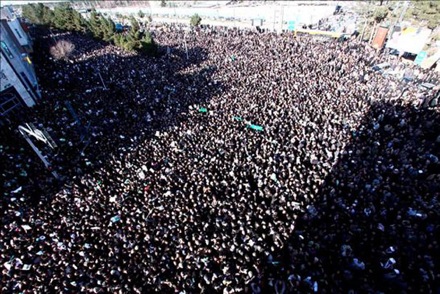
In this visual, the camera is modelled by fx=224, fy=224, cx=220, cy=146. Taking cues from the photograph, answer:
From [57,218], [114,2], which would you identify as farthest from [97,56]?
[114,2]

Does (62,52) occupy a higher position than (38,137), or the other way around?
(62,52)

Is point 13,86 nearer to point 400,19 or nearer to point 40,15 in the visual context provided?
point 40,15

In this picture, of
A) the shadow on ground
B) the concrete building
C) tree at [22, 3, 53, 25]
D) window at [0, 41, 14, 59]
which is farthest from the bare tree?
the shadow on ground

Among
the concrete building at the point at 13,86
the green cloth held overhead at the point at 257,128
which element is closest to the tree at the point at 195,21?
the concrete building at the point at 13,86

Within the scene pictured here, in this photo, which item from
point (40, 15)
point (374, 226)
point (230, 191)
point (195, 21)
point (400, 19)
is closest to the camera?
point (374, 226)

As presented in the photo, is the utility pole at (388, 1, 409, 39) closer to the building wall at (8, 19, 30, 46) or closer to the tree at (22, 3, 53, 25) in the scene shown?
the building wall at (8, 19, 30, 46)

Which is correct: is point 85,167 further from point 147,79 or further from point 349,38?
point 349,38

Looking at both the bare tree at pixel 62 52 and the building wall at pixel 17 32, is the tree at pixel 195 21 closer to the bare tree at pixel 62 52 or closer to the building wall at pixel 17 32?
the bare tree at pixel 62 52

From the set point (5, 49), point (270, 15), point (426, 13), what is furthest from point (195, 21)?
point (426, 13)

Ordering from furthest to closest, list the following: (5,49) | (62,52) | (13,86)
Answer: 1. (62,52)
2. (5,49)
3. (13,86)
